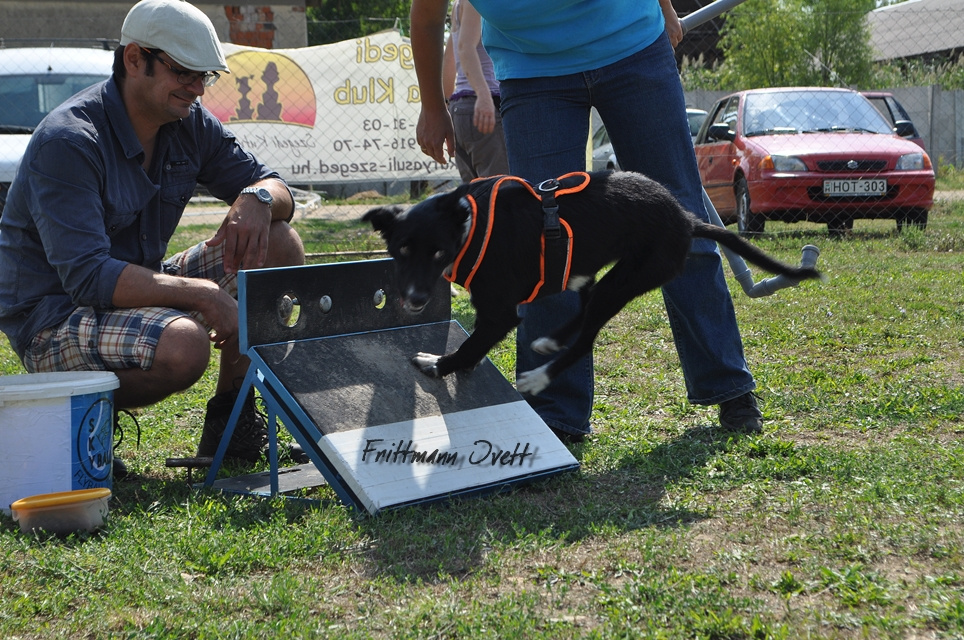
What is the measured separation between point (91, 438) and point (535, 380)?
1.41 metres

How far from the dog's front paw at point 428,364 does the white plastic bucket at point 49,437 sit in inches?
38.6

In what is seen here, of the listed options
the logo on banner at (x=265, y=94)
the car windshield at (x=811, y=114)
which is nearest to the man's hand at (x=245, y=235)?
the car windshield at (x=811, y=114)

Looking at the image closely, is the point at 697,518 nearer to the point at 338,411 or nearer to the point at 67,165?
the point at 338,411

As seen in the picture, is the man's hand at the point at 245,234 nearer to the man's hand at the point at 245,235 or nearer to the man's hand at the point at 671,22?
the man's hand at the point at 245,235

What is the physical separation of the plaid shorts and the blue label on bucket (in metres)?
0.20

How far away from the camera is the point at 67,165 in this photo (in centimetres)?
295

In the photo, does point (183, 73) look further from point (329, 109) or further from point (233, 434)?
point (329, 109)

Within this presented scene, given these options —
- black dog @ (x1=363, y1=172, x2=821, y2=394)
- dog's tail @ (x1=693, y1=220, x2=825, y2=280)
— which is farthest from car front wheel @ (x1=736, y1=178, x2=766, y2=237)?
black dog @ (x1=363, y1=172, x2=821, y2=394)

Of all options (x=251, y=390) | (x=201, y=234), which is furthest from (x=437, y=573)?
(x=201, y=234)

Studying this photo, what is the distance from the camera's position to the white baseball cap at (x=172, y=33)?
3002 mm

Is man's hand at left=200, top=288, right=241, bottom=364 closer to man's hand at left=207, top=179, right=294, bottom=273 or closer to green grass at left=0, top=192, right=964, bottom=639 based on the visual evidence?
man's hand at left=207, top=179, right=294, bottom=273

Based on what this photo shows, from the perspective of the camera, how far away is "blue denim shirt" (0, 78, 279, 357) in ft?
9.62

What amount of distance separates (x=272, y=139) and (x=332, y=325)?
9637 millimetres

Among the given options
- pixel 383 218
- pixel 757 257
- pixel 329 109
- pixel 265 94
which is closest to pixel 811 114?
pixel 329 109
